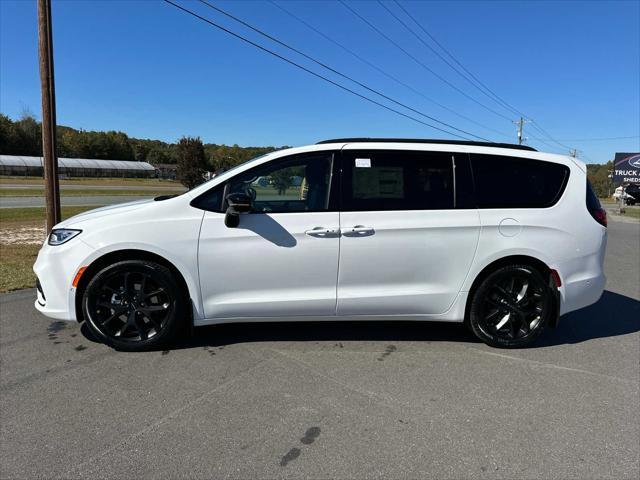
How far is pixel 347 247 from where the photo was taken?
388 cm

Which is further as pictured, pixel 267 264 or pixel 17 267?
pixel 17 267

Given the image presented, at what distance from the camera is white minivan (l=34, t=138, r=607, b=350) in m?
3.81

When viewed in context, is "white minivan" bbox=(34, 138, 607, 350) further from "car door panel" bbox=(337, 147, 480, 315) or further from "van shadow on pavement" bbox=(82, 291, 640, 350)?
"van shadow on pavement" bbox=(82, 291, 640, 350)

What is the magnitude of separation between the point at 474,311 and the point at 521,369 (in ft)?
2.07

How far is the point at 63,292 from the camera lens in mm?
3812

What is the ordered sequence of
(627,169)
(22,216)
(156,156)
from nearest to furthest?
(22,216) < (627,169) < (156,156)

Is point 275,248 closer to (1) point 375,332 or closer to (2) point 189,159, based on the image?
(1) point 375,332

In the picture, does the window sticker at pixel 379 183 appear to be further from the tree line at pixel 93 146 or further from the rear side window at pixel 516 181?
the tree line at pixel 93 146

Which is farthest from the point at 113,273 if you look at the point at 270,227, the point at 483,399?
the point at 483,399

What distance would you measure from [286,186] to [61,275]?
2061 mm

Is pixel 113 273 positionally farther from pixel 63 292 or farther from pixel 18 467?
pixel 18 467

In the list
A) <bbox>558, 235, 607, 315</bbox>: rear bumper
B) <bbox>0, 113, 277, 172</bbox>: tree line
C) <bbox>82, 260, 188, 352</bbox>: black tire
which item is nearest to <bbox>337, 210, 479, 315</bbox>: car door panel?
<bbox>558, 235, 607, 315</bbox>: rear bumper

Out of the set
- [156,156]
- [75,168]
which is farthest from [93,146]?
[75,168]

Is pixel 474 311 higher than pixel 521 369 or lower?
higher
